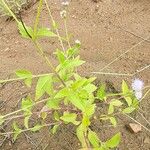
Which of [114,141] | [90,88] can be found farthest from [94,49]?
[114,141]

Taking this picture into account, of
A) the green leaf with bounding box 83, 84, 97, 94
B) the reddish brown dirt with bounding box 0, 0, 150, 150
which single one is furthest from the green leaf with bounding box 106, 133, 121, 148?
the reddish brown dirt with bounding box 0, 0, 150, 150

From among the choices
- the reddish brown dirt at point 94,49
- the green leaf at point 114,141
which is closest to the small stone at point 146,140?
the reddish brown dirt at point 94,49

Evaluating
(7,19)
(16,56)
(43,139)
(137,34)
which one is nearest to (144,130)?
(43,139)

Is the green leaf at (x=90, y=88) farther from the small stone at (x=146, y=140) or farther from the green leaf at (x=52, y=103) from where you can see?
the small stone at (x=146, y=140)

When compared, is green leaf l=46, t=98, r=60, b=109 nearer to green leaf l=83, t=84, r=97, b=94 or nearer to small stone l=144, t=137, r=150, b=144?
green leaf l=83, t=84, r=97, b=94

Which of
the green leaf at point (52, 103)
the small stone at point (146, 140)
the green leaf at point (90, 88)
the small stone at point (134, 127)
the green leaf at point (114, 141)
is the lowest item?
the small stone at point (146, 140)

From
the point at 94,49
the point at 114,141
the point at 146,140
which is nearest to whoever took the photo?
the point at 114,141

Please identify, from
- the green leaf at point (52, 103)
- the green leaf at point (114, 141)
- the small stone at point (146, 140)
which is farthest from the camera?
the small stone at point (146, 140)

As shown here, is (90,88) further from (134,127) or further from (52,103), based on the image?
(134,127)

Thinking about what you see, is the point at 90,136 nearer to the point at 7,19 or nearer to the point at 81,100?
the point at 81,100
